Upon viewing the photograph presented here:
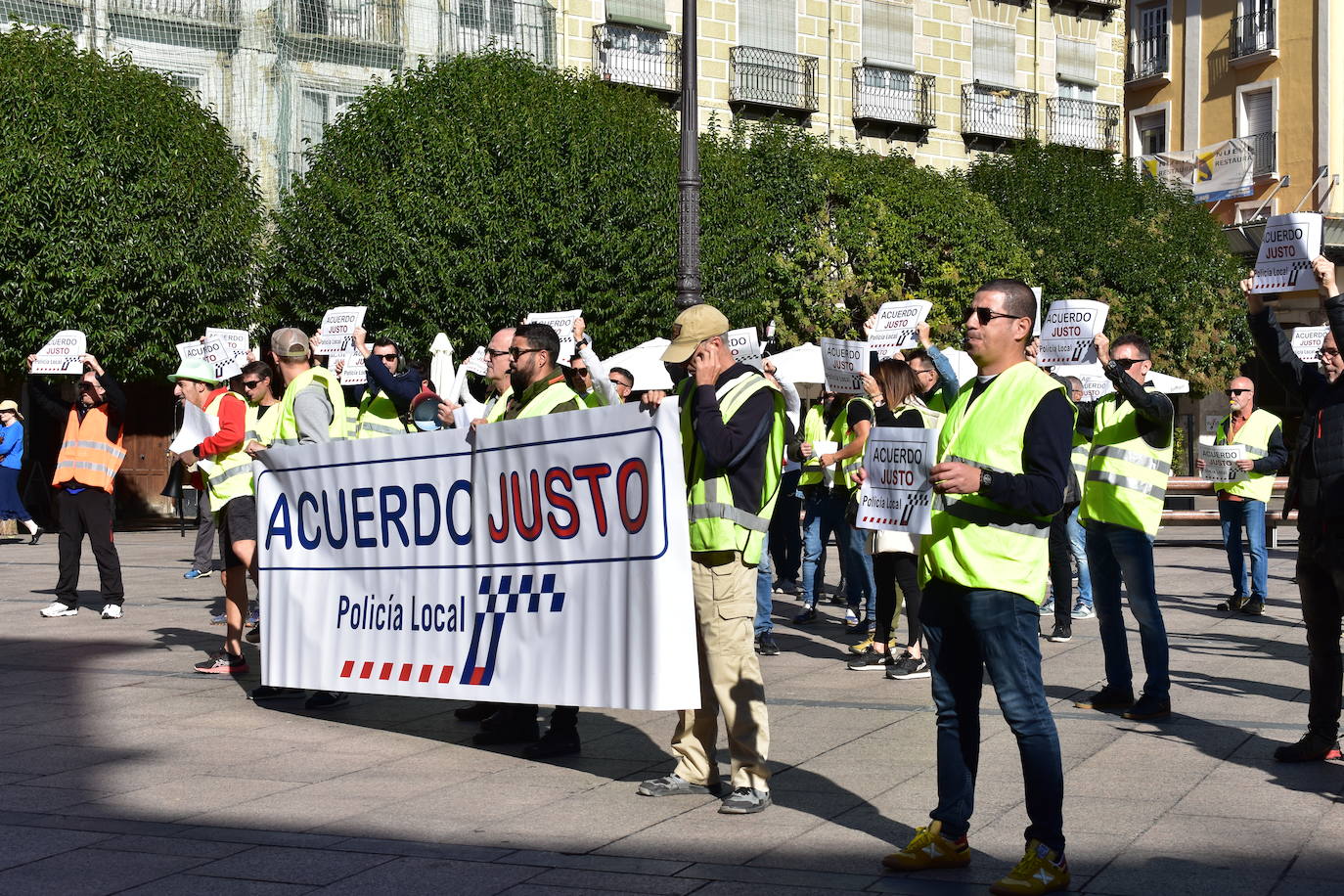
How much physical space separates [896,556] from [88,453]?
21.7 feet

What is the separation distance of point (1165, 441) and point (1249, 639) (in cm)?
381

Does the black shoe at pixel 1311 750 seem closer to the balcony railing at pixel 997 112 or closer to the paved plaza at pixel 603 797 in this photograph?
the paved plaza at pixel 603 797

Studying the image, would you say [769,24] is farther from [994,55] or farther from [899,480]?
[899,480]

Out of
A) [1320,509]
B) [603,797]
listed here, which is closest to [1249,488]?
[1320,509]

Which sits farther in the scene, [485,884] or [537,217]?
[537,217]

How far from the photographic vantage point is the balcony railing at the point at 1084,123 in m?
40.2

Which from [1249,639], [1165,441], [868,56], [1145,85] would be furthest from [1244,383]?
[1145,85]

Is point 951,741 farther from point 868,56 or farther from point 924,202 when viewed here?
point 868,56

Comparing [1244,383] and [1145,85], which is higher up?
[1145,85]

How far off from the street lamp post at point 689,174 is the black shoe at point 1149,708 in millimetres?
7669

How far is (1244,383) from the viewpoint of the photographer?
1333cm

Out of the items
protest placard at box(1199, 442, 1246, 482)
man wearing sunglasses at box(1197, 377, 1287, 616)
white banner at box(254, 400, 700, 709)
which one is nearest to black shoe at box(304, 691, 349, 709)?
white banner at box(254, 400, 700, 709)

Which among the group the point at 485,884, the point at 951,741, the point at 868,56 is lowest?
the point at 485,884

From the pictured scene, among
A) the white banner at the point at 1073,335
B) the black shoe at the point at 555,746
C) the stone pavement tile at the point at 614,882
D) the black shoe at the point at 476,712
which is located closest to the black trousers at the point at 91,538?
the black shoe at the point at 476,712
